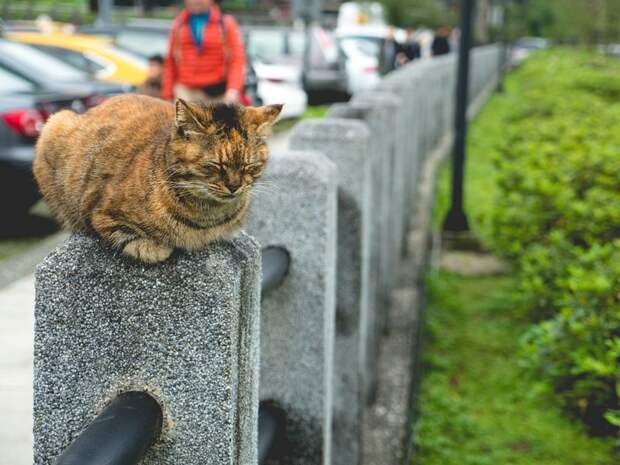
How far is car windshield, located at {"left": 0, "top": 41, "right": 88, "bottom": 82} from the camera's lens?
10266 mm

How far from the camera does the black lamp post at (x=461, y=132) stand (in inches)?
333

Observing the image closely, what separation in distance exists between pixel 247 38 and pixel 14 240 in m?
12.2

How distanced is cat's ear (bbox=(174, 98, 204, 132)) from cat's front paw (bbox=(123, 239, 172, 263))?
0.47 m

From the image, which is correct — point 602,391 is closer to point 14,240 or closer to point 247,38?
point 14,240

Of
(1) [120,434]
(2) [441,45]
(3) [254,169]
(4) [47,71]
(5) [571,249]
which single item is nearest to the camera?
(1) [120,434]

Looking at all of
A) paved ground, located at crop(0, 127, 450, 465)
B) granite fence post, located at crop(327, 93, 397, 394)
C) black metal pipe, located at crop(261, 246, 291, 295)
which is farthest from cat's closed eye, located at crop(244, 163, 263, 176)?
paved ground, located at crop(0, 127, 450, 465)

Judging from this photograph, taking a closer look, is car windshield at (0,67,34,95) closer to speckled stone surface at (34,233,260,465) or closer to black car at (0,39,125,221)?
black car at (0,39,125,221)

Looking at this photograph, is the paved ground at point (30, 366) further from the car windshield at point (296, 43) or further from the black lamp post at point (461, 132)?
the car windshield at point (296, 43)

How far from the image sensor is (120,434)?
1.63 meters

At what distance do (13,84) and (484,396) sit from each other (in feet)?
21.3

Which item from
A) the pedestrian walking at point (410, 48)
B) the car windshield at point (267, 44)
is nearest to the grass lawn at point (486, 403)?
the car windshield at point (267, 44)

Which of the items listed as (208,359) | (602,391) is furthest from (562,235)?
(208,359)

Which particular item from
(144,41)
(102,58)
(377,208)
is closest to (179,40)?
(377,208)

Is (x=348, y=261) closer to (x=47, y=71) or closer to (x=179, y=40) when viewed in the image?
(x=179, y=40)
